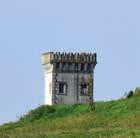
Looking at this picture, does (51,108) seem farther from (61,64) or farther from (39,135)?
(39,135)

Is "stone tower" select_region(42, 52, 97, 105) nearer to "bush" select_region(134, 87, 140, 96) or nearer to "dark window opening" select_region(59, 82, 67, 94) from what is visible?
"dark window opening" select_region(59, 82, 67, 94)

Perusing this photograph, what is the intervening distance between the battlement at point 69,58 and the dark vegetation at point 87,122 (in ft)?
66.9

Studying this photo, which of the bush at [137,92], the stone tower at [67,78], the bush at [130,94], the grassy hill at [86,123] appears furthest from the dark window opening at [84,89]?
the bush at [137,92]

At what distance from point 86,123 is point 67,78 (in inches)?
1667

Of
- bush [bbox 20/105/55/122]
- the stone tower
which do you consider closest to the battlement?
the stone tower

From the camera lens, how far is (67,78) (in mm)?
90875

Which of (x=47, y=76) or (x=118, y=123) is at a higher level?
(x=47, y=76)

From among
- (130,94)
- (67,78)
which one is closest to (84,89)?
(67,78)

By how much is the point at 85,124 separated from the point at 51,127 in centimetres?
198

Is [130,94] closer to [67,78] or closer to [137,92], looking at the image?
[137,92]

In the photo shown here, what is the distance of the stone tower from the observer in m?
90.0

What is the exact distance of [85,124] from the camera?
4816 cm

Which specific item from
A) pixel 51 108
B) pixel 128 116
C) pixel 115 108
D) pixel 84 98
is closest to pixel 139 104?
pixel 115 108

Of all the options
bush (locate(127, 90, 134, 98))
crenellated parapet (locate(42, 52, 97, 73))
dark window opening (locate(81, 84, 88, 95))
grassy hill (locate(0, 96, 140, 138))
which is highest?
crenellated parapet (locate(42, 52, 97, 73))
